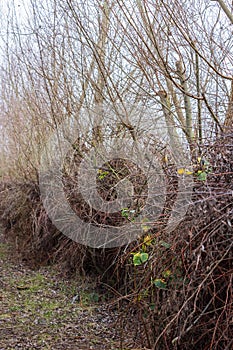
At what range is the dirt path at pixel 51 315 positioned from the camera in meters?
3.27

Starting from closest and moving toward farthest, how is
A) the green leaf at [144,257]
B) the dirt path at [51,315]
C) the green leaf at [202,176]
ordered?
the green leaf at [202,176], the green leaf at [144,257], the dirt path at [51,315]

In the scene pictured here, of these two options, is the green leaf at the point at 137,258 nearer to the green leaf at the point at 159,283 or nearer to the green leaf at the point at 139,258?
the green leaf at the point at 139,258

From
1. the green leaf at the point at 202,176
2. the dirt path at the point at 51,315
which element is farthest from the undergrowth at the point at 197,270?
the dirt path at the point at 51,315

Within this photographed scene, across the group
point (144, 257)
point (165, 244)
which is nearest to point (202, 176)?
point (165, 244)

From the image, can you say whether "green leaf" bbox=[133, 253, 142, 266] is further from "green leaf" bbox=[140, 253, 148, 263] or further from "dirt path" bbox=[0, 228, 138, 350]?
"dirt path" bbox=[0, 228, 138, 350]

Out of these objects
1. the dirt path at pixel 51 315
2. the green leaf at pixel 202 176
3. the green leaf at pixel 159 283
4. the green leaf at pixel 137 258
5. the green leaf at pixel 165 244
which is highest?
the green leaf at pixel 202 176

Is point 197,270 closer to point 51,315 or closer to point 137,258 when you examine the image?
point 137,258

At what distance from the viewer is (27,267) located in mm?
5773

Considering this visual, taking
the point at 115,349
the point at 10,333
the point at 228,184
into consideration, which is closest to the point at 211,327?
the point at 228,184

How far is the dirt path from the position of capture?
3.27 m

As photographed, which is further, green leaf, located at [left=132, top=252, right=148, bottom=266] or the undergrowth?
green leaf, located at [left=132, top=252, right=148, bottom=266]

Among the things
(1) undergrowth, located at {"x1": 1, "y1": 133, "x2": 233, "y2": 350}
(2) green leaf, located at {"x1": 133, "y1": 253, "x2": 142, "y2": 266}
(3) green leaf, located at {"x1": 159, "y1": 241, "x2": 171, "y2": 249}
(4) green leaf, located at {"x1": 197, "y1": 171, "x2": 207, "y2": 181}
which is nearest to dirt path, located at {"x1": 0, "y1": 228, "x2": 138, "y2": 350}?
(1) undergrowth, located at {"x1": 1, "y1": 133, "x2": 233, "y2": 350}

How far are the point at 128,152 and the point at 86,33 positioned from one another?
139 cm

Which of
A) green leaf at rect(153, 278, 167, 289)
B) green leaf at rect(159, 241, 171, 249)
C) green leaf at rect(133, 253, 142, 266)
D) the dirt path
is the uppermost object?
green leaf at rect(159, 241, 171, 249)
